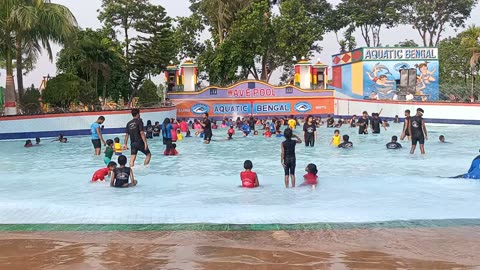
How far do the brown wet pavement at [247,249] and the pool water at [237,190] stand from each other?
0.99 m

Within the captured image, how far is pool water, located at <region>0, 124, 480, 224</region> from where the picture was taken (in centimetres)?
827

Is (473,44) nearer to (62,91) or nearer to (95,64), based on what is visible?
(95,64)

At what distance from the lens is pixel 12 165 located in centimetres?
1573

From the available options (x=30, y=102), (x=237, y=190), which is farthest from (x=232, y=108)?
(x=237, y=190)

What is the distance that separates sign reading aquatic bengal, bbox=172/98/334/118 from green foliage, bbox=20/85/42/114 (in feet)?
41.4

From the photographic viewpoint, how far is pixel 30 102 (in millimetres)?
28109

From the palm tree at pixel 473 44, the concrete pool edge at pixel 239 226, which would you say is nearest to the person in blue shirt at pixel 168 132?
the concrete pool edge at pixel 239 226

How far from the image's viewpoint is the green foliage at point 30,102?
27300 mm

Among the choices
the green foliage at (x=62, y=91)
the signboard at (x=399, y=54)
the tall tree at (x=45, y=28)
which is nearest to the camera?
the tall tree at (x=45, y=28)

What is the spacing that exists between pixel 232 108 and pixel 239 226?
33.1 meters

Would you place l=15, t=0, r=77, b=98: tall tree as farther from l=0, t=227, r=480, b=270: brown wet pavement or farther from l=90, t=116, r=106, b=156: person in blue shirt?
l=0, t=227, r=480, b=270: brown wet pavement

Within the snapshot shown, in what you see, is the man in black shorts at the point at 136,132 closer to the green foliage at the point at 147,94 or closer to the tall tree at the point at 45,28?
the tall tree at the point at 45,28

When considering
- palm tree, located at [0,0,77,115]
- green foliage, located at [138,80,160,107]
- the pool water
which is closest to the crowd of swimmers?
the pool water

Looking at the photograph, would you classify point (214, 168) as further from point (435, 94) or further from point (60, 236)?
point (435, 94)
